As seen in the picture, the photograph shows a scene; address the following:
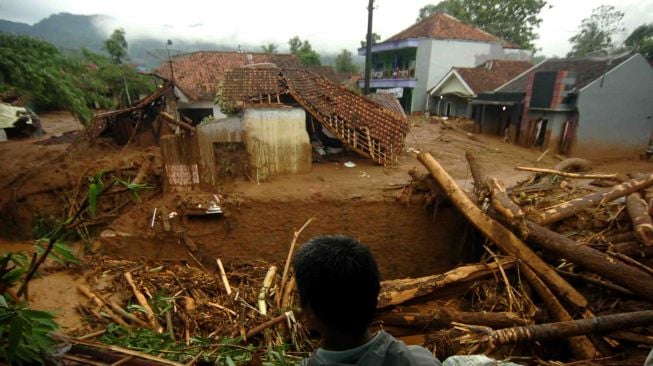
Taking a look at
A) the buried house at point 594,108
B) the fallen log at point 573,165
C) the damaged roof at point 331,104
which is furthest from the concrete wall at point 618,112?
the damaged roof at point 331,104

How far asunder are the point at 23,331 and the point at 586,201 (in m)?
6.64

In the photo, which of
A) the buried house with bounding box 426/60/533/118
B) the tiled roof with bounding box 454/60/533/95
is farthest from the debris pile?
the tiled roof with bounding box 454/60/533/95

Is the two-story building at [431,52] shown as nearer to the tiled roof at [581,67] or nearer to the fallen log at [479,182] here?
the tiled roof at [581,67]

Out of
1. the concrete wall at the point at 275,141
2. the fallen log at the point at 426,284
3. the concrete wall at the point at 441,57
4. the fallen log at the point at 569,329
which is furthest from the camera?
the concrete wall at the point at 441,57

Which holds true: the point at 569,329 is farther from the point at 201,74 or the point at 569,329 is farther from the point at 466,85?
the point at 201,74

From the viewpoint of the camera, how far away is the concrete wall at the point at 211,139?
308 inches

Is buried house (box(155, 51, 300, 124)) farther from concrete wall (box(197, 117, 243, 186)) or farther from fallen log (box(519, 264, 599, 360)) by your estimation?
fallen log (box(519, 264, 599, 360))

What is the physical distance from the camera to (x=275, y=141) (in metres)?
8.62

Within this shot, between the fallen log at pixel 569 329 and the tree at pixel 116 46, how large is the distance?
40.0 meters

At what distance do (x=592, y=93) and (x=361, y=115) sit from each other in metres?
10.6

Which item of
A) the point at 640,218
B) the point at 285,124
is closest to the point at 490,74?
the point at 285,124

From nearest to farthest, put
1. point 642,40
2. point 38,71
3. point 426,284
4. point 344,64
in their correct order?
point 426,284
point 38,71
point 642,40
point 344,64

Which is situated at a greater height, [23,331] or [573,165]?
[23,331]

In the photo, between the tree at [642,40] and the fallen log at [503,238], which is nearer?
the fallen log at [503,238]
